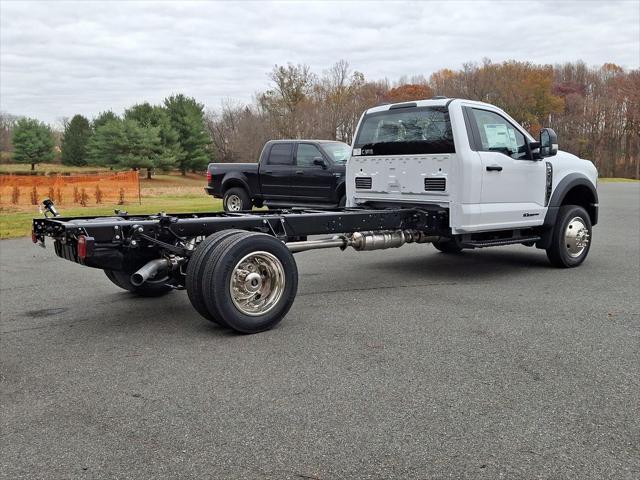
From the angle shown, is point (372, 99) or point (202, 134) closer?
point (372, 99)

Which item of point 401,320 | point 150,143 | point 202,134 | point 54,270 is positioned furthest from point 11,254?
point 202,134

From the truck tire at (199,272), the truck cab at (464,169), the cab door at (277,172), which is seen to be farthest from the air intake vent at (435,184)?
the cab door at (277,172)

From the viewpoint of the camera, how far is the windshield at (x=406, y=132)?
24.6ft

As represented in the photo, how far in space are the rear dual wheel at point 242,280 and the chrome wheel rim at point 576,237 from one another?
15.4 feet

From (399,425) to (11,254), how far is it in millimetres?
8829

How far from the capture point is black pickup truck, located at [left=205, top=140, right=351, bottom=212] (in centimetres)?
1419

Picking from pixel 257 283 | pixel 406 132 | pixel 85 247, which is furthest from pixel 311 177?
pixel 85 247

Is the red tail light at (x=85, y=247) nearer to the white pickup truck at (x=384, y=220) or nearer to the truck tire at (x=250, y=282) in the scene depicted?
the white pickup truck at (x=384, y=220)

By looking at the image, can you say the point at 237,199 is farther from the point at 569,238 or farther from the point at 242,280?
the point at 242,280

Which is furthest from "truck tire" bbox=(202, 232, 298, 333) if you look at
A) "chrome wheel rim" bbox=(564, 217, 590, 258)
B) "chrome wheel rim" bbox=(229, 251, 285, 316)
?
"chrome wheel rim" bbox=(564, 217, 590, 258)

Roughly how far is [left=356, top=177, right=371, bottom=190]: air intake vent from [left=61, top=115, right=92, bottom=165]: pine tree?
62.1 m

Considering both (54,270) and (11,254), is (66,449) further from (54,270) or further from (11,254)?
(11,254)

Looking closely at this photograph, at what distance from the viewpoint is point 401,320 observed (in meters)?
5.75

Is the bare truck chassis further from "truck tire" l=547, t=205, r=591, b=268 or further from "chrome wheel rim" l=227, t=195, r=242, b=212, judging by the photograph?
"chrome wheel rim" l=227, t=195, r=242, b=212
